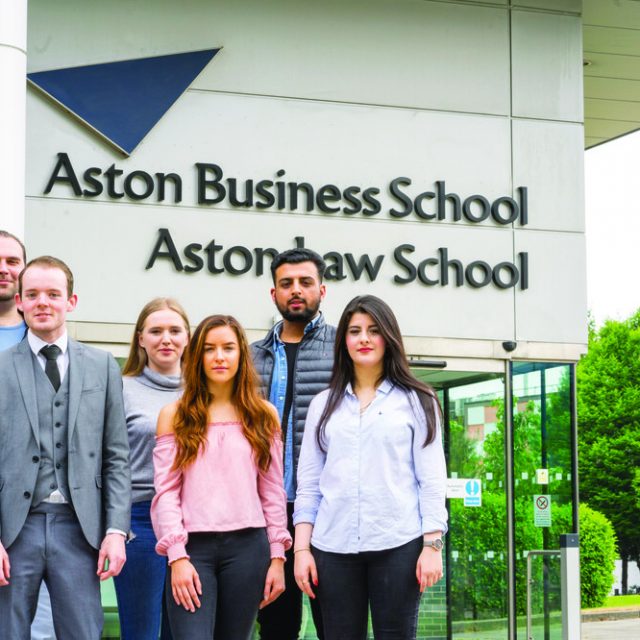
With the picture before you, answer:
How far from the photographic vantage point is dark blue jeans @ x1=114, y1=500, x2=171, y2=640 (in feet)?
18.1

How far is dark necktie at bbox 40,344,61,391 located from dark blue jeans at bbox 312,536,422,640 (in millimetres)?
1227

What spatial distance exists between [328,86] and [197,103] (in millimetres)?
1229

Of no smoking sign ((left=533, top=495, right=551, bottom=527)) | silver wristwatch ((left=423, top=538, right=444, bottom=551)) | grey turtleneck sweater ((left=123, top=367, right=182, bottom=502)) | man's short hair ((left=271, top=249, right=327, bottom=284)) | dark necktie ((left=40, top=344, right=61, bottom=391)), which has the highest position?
man's short hair ((left=271, top=249, right=327, bottom=284))

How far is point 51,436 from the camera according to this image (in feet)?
15.5

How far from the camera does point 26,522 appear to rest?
4598 millimetres

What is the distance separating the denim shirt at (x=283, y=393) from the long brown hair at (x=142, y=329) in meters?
0.45

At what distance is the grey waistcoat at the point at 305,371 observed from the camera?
5617 mm

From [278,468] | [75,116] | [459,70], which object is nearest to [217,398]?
[278,468]

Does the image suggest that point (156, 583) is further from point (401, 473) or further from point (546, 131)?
point (546, 131)

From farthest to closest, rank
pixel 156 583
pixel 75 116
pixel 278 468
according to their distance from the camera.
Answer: pixel 75 116, pixel 156 583, pixel 278 468

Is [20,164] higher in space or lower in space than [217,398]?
higher

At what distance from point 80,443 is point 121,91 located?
6482mm

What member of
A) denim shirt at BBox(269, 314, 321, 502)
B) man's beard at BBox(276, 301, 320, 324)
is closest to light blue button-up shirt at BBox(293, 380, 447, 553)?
denim shirt at BBox(269, 314, 321, 502)

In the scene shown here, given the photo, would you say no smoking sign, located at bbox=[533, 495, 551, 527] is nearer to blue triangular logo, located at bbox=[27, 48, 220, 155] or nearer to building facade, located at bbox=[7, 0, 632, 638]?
building facade, located at bbox=[7, 0, 632, 638]
